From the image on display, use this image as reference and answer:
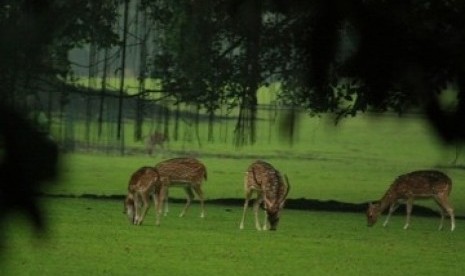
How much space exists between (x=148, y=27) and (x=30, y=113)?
13 centimetres

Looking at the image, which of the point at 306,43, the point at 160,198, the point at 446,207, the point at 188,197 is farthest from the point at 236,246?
the point at 306,43

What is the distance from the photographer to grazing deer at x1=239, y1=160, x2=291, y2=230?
10.2 m

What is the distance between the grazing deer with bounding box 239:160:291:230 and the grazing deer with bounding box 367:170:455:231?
85 centimetres

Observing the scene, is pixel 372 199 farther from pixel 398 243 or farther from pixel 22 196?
pixel 22 196

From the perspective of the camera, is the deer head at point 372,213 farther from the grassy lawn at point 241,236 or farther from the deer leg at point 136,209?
the deer leg at point 136,209

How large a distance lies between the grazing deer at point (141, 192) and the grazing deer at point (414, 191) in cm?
163

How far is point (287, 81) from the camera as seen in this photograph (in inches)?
44.8

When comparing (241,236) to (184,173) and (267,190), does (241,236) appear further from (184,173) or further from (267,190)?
(184,173)

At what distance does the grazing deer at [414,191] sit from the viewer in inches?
420

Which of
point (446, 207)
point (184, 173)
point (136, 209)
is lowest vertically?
point (136, 209)

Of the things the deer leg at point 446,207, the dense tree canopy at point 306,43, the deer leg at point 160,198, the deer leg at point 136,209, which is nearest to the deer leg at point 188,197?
the deer leg at point 160,198

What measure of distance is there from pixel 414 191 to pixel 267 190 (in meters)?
1.27

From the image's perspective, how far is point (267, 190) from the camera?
10.2 metres

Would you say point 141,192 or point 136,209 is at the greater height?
point 141,192
